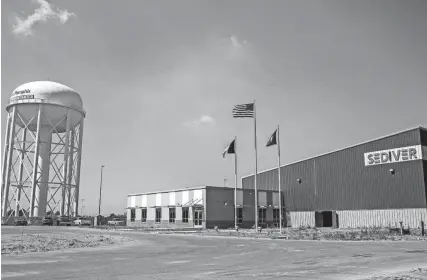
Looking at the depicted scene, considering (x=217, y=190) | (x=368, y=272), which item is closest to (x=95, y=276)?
(x=368, y=272)

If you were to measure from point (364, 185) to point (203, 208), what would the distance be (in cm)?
2073

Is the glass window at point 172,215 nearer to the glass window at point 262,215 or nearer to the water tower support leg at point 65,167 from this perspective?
the glass window at point 262,215

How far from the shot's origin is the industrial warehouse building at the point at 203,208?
5241cm

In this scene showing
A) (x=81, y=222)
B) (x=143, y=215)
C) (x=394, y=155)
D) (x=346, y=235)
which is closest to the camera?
(x=346, y=235)

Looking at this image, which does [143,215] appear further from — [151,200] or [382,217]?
[382,217]

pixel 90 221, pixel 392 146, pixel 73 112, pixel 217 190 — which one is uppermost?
pixel 73 112

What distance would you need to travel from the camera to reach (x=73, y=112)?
61719mm

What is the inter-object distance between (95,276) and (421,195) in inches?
1543

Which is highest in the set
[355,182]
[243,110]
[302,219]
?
[243,110]

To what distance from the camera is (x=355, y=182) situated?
4741 cm

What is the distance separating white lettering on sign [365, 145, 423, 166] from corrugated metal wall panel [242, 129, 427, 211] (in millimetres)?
459

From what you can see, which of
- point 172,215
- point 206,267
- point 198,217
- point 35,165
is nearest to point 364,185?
point 198,217

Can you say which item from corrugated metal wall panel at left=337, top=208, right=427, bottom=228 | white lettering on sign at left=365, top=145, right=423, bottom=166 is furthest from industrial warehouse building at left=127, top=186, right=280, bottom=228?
white lettering on sign at left=365, top=145, right=423, bottom=166

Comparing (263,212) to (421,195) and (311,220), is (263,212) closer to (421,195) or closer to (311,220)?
(311,220)
